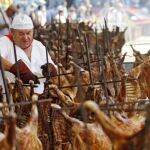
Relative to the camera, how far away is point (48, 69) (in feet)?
19.6

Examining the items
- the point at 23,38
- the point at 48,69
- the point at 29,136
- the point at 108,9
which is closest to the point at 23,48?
the point at 23,38

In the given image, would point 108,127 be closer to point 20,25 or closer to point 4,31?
point 20,25

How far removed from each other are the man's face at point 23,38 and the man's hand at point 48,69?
372 mm

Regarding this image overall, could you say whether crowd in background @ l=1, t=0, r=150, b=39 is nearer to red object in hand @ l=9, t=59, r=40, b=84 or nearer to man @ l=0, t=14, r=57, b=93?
man @ l=0, t=14, r=57, b=93

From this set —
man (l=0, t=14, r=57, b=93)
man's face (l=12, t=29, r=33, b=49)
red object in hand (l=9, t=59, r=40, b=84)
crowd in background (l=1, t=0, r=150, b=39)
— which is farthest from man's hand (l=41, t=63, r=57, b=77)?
crowd in background (l=1, t=0, r=150, b=39)

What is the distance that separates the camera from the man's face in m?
6.38

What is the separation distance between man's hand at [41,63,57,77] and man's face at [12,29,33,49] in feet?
1.22

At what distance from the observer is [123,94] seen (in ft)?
17.2

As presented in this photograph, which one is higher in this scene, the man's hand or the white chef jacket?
the white chef jacket

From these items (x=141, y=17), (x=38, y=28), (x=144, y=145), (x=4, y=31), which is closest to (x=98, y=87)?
(x=144, y=145)

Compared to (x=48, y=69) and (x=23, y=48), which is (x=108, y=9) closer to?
(x=23, y=48)

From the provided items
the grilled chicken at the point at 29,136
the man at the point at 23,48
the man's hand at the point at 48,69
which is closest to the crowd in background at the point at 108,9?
the man at the point at 23,48

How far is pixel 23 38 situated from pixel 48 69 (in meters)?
0.62

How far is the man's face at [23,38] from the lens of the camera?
251 inches
